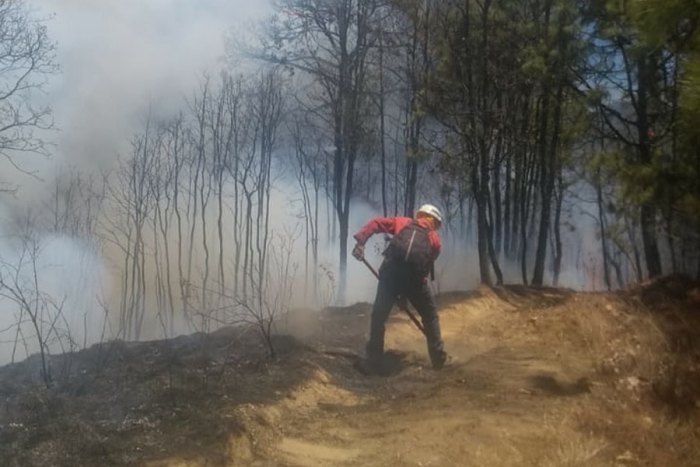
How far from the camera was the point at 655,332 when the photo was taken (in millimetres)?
8688

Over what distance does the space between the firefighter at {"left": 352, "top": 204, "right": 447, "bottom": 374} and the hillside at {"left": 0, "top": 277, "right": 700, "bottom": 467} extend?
11.6 inches

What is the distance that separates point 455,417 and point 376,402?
1194mm

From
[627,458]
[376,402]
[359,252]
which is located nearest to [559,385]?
[376,402]

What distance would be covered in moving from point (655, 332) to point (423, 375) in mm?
2528

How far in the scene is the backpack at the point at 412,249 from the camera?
29.6ft

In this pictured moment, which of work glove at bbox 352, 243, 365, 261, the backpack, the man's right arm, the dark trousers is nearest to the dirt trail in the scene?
the dark trousers

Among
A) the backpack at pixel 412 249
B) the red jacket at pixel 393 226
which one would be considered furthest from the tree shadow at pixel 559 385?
the red jacket at pixel 393 226

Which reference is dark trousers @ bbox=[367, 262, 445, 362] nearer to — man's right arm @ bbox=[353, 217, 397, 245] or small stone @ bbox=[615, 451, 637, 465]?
man's right arm @ bbox=[353, 217, 397, 245]

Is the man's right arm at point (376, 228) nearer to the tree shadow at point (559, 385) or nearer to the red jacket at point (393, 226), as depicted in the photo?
the red jacket at point (393, 226)

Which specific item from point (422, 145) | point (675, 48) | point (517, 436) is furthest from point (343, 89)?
point (517, 436)

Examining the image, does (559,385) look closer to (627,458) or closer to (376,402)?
(376,402)

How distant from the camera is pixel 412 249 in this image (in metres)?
9.01

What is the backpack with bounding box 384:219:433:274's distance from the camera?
29.6 ft

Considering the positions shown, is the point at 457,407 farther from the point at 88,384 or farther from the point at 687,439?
the point at 88,384
